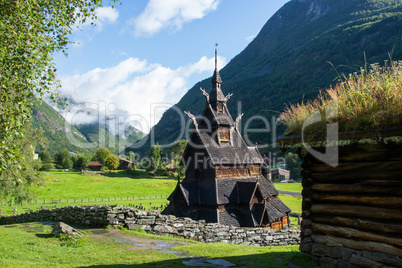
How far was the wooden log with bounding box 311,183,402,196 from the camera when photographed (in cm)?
665

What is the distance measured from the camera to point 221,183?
25.8 m

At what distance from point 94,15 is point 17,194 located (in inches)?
1129

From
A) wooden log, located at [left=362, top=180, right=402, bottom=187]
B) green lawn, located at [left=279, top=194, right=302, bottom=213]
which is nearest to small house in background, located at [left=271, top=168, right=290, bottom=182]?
green lawn, located at [left=279, top=194, right=302, bottom=213]

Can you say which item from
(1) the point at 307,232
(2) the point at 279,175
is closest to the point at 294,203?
(1) the point at 307,232

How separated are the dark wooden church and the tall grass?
17220 mm

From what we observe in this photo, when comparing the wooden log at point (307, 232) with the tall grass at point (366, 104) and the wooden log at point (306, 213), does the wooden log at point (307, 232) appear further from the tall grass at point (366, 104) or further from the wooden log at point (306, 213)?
the tall grass at point (366, 104)

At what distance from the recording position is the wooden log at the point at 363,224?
6.52 meters

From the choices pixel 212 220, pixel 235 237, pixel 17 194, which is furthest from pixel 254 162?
pixel 17 194

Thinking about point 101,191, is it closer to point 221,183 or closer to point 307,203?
point 221,183

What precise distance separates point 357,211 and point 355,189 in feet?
1.86

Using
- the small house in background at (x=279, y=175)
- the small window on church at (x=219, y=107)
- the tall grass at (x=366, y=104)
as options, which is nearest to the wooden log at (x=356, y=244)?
the tall grass at (x=366, y=104)

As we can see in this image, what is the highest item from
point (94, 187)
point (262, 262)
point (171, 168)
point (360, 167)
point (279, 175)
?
point (360, 167)

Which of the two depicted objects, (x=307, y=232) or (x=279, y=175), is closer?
(x=307, y=232)

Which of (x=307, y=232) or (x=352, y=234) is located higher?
(x=352, y=234)
